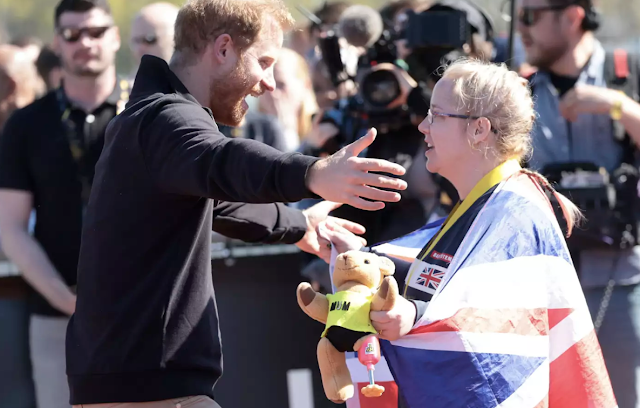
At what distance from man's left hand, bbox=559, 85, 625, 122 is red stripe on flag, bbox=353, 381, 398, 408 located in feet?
6.37

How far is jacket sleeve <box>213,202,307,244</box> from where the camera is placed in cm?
330

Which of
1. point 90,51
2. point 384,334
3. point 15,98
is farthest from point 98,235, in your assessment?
point 15,98

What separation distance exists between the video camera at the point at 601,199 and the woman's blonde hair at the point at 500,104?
1218 millimetres

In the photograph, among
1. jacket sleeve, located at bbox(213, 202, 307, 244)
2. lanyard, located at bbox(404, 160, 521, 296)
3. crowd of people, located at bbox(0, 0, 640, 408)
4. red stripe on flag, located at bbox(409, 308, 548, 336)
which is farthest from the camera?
jacket sleeve, located at bbox(213, 202, 307, 244)

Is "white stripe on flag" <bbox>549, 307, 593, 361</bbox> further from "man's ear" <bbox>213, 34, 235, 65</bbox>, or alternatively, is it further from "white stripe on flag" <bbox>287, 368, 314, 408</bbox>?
"white stripe on flag" <bbox>287, 368, 314, 408</bbox>

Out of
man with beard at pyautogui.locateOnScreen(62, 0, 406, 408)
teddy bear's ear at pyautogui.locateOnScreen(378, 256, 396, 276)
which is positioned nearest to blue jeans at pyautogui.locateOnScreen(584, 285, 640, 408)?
teddy bear's ear at pyautogui.locateOnScreen(378, 256, 396, 276)

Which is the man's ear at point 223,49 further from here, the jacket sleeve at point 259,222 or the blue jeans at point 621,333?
the blue jeans at point 621,333

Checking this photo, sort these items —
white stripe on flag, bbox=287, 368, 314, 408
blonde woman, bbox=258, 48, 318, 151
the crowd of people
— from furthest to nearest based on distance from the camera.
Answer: blonde woman, bbox=258, 48, 318, 151 → white stripe on flag, bbox=287, 368, 314, 408 → the crowd of people

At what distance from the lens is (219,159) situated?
237 centimetres

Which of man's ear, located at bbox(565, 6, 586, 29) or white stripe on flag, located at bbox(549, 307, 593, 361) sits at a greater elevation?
man's ear, located at bbox(565, 6, 586, 29)

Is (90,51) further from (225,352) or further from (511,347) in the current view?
(511,347)

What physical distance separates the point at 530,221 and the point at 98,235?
1.21m

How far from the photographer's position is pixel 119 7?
8234mm

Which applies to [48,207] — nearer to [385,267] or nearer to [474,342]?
[385,267]
